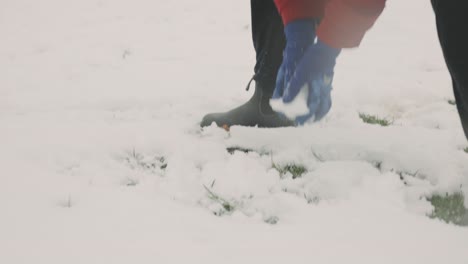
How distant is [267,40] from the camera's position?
2.05 meters

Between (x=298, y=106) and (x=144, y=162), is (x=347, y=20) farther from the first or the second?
(x=144, y=162)

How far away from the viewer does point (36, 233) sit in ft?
3.49

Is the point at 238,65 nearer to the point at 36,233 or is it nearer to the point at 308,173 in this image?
the point at 308,173

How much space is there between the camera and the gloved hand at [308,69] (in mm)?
1622

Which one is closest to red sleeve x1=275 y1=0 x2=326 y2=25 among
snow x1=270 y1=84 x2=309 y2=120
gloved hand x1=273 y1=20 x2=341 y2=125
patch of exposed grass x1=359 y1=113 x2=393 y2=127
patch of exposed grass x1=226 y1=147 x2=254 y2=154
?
gloved hand x1=273 y1=20 x2=341 y2=125

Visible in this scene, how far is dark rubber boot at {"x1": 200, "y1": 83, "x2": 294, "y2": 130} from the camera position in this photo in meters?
2.04

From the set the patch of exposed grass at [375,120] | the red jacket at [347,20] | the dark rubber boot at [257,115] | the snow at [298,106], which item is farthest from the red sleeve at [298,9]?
the patch of exposed grass at [375,120]

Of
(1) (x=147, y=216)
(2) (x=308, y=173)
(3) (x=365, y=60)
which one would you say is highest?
(1) (x=147, y=216)

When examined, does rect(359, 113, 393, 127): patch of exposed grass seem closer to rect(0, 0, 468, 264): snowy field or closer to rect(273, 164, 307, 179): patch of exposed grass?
rect(0, 0, 468, 264): snowy field

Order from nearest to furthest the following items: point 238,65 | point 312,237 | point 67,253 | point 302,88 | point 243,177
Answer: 1. point 67,253
2. point 312,237
3. point 243,177
4. point 302,88
5. point 238,65

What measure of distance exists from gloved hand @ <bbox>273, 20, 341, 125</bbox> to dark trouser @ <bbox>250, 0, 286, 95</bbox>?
27 cm

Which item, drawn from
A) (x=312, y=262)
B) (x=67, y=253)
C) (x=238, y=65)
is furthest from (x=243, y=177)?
(x=238, y=65)

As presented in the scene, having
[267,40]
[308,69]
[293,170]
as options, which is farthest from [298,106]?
[267,40]

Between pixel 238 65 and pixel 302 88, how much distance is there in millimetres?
1691
